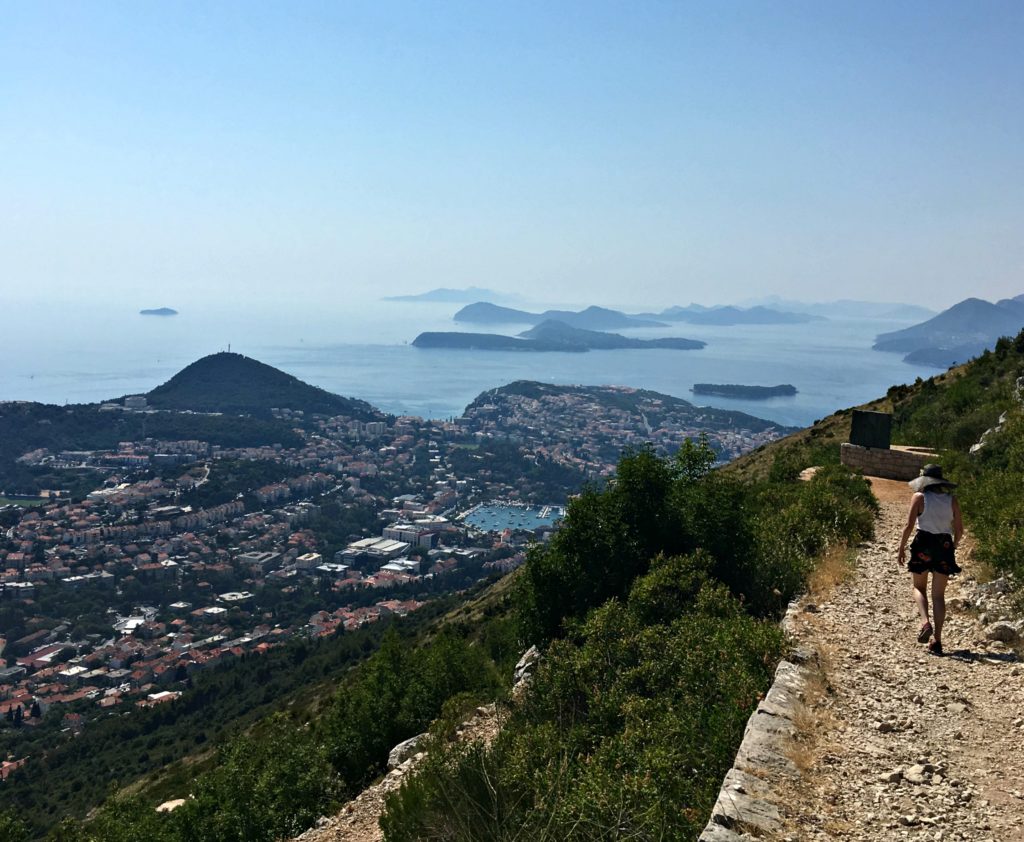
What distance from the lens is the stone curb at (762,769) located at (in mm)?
3066

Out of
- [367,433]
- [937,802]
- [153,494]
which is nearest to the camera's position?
[937,802]

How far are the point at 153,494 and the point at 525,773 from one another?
231 feet

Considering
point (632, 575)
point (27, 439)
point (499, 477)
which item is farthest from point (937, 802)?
point (27, 439)

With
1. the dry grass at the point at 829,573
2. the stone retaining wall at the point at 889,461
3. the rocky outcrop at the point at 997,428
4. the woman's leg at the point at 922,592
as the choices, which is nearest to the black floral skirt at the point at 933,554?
the woman's leg at the point at 922,592

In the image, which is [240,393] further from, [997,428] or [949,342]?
[949,342]

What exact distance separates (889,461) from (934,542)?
25.5 ft

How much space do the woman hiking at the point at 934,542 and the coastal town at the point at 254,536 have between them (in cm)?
500

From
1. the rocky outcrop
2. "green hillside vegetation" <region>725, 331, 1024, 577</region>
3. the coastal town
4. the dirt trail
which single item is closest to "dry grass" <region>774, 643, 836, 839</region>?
the dirt trail

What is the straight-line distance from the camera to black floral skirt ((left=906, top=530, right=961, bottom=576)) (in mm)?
4941

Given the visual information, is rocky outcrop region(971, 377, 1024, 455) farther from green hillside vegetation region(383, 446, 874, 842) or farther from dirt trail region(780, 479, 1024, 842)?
dirt trail region(780, 479, 1024, 842)

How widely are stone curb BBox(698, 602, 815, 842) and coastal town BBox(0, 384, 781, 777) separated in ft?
17.0

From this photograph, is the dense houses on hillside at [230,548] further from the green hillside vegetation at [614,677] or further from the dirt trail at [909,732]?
the dirt trail at [909,732]

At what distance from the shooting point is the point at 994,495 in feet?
24.4

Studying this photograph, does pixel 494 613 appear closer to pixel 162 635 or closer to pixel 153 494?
pixel 162 635
